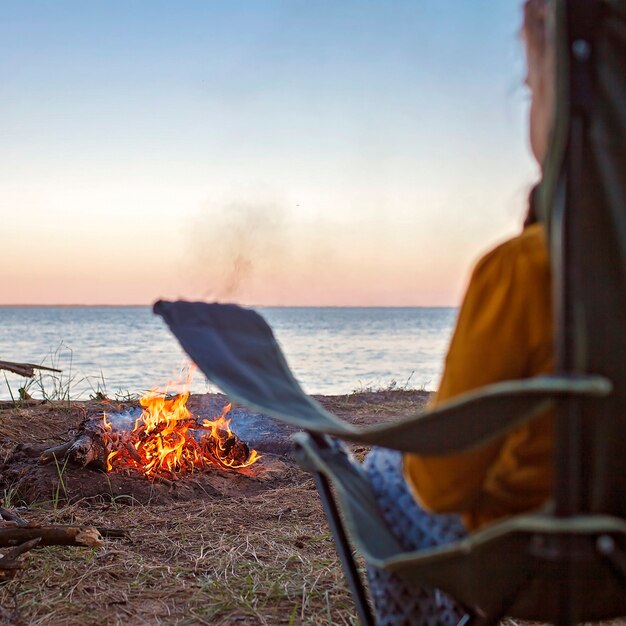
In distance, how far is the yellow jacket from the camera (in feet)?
3.23

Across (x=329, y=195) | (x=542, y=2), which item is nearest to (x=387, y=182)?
(x=329, y=195)

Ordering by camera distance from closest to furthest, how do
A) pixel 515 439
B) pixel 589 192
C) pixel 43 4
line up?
pixel 589 192 < pixel 515 439 < pixel 43 4

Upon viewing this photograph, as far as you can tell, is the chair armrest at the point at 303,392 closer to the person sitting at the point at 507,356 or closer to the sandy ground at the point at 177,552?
the person sitting at the point at 507,356

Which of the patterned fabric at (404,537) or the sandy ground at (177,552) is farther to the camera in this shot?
the sandy ground at (177,552)

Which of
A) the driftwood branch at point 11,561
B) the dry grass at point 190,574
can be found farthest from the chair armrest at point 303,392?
the driftwood branch at point 11,561

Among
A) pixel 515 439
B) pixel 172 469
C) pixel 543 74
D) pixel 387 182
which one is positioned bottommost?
pixel 172 469

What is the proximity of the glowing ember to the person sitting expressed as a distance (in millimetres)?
3022

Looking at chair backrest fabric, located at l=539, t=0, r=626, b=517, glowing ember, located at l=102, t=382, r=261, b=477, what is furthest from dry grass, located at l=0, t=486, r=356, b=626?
chair backrest fabric, located at l=539, t=0, r=626, b=517

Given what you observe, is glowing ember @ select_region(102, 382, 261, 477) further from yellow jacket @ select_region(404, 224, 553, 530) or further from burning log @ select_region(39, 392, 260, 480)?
yellow jacket @ select_region(404, 224, 553, 530)

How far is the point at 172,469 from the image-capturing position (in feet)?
13.1

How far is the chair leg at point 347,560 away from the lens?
57.1 inches

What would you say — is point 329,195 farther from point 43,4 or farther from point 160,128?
point 43,4

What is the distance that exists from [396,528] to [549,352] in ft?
1.83

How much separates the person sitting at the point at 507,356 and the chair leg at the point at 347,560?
332 millimetres
